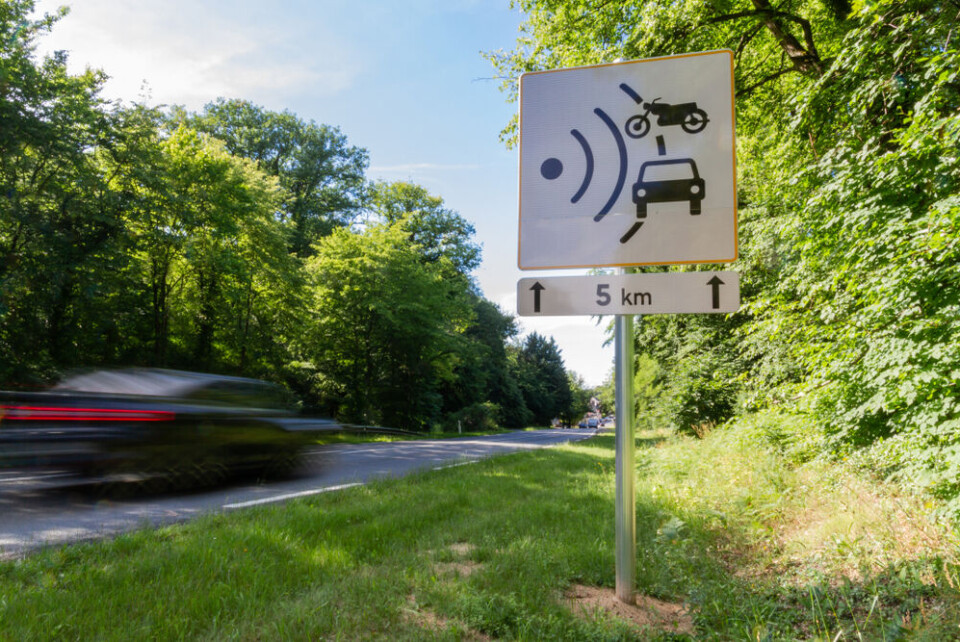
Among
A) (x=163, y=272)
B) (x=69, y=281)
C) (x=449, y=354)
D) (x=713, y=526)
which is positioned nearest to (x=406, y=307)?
(x=449, y=354)

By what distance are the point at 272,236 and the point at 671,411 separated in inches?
687

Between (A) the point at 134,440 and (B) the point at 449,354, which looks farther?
(B) the point at 449,354

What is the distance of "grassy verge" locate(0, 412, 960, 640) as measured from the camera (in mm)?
2473

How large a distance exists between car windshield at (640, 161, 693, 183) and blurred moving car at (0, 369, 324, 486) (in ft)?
18.4

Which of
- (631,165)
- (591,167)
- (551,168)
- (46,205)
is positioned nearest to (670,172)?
(631,165)

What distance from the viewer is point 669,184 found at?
2928mm

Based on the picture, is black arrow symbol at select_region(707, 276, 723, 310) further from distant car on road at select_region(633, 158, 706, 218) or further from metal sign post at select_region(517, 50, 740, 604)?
distant car on road at select_region(633, 158, 706, 218)

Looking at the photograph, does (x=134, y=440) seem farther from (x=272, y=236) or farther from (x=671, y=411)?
(x=272, y=236)

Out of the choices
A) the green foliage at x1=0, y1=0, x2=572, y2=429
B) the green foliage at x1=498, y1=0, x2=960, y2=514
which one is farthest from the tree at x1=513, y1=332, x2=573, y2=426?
the green foliage at x1=498, y1=0, x2=960, y2=514

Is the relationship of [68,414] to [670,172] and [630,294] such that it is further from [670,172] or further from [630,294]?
[670,172]

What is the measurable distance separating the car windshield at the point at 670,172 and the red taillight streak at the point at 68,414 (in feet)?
18.6

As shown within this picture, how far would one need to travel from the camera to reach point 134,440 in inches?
217

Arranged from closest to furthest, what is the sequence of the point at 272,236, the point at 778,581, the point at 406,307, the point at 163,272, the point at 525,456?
the point at 778,581
the point at 525,456
the point at 163,272
the point at 272,236
the point at 406,307

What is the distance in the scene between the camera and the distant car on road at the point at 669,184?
9.50 ft
